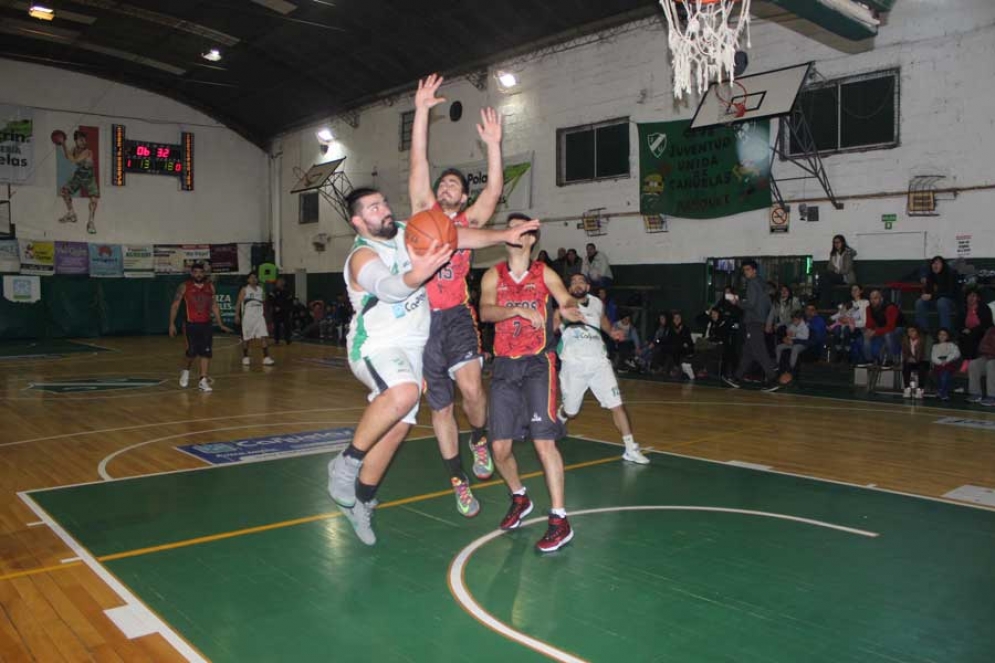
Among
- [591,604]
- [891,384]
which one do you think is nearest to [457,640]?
[591,604]

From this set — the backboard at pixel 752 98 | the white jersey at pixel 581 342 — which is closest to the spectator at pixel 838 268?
the backboard at pixel 752 98

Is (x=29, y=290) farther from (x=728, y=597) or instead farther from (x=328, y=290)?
(x=728, y=597)

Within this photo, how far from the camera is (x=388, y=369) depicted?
177 inches

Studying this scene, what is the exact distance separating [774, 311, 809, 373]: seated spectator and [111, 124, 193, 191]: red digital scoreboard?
72.3 ft

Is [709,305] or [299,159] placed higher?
[299,159]

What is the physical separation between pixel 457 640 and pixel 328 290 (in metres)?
24.9

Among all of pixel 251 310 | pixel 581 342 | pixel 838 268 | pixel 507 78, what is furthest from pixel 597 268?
pixel 581 342

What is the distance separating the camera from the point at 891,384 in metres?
13.1

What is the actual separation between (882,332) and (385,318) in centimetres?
1098

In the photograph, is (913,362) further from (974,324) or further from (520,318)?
(520,318)

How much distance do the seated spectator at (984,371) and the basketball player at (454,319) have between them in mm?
9244

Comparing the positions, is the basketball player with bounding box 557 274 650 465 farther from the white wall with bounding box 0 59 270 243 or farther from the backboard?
the white wall with bounding box 0 59 270 243

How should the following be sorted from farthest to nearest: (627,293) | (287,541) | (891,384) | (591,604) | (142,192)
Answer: (142,192)
(627,293)
(891,384)
(287,541)
(591,604)

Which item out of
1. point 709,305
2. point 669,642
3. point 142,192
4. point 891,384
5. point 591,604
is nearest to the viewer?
point 669,642
